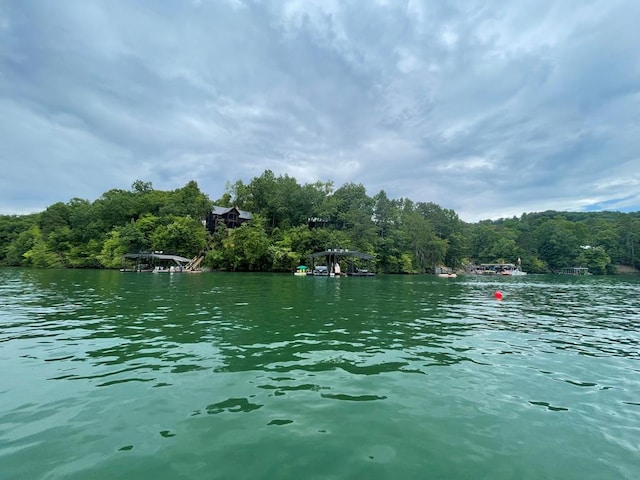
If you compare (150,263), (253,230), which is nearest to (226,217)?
(253,230)

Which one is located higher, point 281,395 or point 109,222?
point 109,222

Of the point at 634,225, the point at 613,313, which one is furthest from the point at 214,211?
the point at 634,225

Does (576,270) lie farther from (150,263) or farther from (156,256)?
(150,263)

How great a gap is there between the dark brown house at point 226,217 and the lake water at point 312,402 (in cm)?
5523

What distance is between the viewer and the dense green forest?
187ft

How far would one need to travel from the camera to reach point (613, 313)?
16.7 m

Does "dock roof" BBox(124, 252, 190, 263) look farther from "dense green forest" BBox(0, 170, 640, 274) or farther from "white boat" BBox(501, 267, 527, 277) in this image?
"white boat" BBox(501, 267, 527, 277)

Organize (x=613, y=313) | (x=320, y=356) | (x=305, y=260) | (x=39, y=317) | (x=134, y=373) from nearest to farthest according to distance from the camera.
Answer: (x=134, y=373) < (x=320, y=356) < (x=39, y=317) < (x=613, y=313) < (x=305, y=260)

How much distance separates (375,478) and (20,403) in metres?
5.63

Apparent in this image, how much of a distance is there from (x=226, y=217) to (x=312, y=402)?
64.1m

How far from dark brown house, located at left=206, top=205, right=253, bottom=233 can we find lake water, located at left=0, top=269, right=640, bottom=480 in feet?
181

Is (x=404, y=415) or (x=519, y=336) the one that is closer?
(x=404, y=415)

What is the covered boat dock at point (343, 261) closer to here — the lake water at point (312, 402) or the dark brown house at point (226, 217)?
the dark brown house at point (226, 217)

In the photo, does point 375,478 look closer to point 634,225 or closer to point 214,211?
point 214,211
